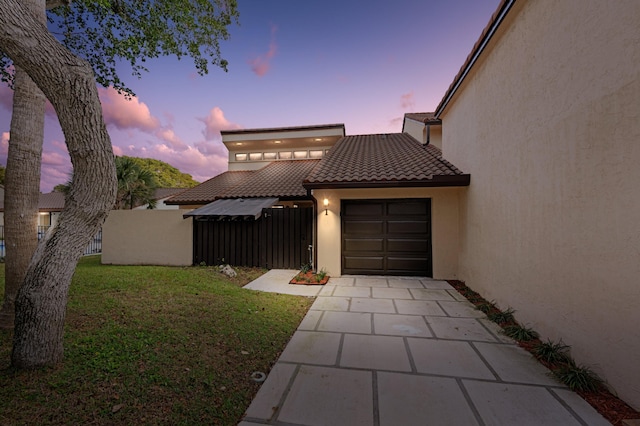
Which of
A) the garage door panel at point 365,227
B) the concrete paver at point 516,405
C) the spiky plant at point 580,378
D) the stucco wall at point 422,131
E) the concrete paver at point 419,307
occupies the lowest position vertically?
the concrete paver at point 419,307

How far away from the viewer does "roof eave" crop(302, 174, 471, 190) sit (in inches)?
285

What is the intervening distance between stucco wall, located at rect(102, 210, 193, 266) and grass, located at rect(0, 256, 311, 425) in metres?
4.56

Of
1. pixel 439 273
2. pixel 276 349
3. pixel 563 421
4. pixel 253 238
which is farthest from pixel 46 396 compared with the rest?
pixel 439 273

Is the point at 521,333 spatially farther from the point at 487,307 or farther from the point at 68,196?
the point at 68,196

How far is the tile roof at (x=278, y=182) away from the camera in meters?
12.4

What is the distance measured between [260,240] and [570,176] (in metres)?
9.63

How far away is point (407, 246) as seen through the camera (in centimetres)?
848

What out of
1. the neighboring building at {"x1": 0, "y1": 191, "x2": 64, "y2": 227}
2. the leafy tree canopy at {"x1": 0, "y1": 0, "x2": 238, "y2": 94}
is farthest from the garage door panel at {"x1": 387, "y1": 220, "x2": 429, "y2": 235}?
the neighboring building at {"x1": 0, "y1": 191, "x2": 64, "y2": 227}

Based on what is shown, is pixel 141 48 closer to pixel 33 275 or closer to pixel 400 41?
pixel 33 275

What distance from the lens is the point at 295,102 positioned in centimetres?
1616

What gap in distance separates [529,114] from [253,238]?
9.79 m

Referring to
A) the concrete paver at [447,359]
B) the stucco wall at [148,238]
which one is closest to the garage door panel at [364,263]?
the concrete paver at [447,359]

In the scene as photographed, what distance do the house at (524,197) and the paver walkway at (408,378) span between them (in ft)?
2.92

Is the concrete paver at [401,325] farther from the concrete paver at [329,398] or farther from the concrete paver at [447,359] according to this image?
the concrete paver at [329,398]
